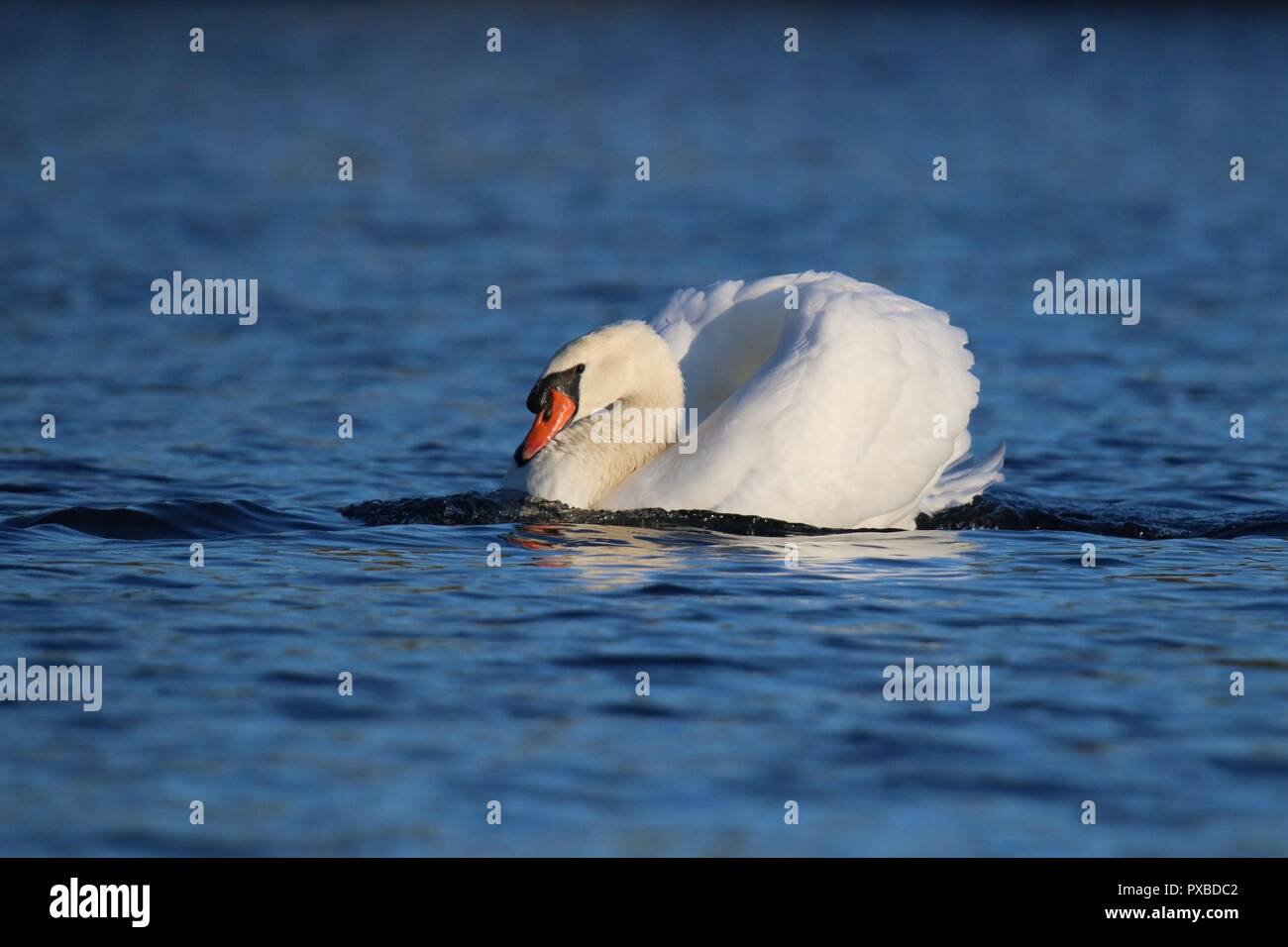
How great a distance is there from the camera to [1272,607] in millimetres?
9047

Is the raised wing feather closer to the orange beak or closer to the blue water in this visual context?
the blue water

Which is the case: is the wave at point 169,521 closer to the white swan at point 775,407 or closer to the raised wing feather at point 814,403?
the white swan at point 775,407

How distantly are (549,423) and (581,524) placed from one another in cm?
58

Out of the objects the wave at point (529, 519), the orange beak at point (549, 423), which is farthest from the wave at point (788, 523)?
the orange beak at point (549, 423)

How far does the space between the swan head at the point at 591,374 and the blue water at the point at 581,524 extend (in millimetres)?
617

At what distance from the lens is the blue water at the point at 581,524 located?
663 cm

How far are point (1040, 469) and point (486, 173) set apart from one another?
13.0 m

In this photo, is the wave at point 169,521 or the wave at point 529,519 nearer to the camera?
A: the wave at point 529,519

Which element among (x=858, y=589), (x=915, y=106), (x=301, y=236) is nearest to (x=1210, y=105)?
(x=915, y=106)

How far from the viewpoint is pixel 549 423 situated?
1030cm

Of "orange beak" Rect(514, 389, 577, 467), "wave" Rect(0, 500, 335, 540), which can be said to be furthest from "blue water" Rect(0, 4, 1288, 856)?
"orange beak" Rect(514, 389, 577, 467)

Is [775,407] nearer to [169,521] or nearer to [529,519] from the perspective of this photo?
[529,519]

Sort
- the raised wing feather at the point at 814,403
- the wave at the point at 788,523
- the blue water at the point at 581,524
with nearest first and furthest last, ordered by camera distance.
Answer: the blue water at the point at 581,524 < the raised wing feather at the point at 814,403 < the wave at the point at 788,523

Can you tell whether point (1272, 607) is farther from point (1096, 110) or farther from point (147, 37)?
point (147, 37)
